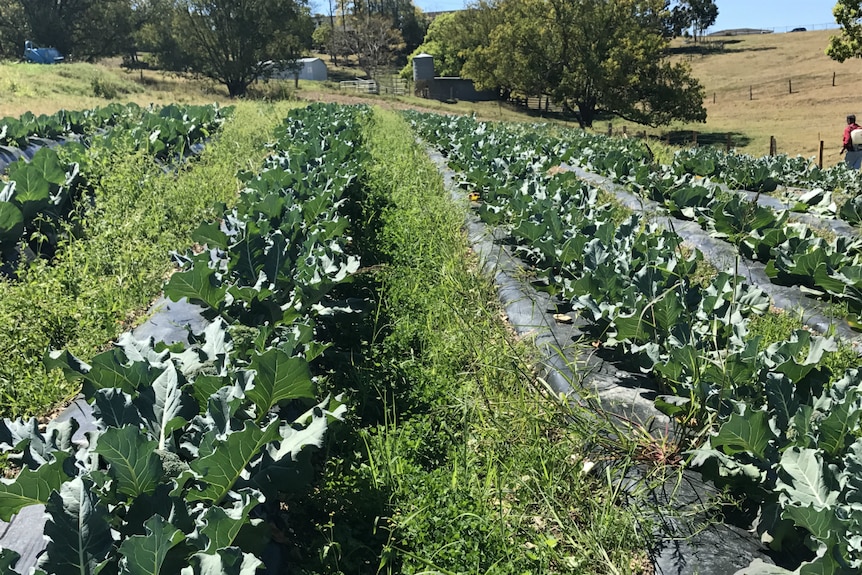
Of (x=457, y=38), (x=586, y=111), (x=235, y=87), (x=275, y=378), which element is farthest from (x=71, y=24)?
(x=275, y=378)

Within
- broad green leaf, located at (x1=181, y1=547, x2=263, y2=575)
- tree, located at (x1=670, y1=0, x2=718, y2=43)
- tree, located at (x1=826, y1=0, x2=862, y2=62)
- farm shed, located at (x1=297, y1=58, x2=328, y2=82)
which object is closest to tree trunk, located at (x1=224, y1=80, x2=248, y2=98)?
farm shed, located at (x1=297, y1=58, x2=328, y2=82)

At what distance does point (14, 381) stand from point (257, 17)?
36.8m

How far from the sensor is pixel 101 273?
18.4 ft

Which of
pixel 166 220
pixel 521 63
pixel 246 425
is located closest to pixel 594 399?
pixel 246 425

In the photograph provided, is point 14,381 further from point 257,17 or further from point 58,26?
point 58,26

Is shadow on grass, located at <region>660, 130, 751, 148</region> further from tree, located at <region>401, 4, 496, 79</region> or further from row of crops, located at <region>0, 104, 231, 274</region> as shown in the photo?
→ row of crops, located at <region>0, 104, 231, 274</region>

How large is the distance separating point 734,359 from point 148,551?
2387mm

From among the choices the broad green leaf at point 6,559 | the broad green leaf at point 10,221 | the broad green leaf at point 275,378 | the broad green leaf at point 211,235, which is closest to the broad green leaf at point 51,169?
the broad green leaf at point 10,221

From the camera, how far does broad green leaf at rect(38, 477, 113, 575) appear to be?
1888mm

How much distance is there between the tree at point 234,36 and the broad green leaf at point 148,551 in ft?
127

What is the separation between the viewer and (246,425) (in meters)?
2.17

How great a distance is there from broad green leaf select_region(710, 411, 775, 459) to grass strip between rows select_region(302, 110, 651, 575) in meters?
0.48

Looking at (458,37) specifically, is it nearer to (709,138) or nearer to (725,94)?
(725,94)

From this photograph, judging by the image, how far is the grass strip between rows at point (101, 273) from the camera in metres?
4.11
